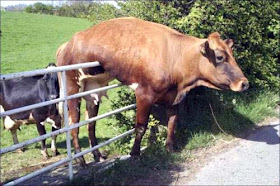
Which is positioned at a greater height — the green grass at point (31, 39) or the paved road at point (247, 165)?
the paved road at point (247, 165)

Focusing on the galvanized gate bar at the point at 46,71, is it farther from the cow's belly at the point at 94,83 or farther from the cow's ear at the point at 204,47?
the cow's ear at the point at 204,47

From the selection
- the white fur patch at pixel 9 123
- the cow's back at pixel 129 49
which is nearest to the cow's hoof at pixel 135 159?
the cow's back at pixel 129 49

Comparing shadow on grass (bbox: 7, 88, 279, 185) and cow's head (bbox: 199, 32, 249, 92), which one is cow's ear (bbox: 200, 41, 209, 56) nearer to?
cow's head (bbox: 199, 32, 249, 92)

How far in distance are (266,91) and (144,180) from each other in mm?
4570

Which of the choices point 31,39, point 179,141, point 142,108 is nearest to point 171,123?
point 179,141

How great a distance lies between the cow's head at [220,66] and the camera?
196 inches

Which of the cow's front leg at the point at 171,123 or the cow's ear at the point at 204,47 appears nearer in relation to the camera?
the cow's ear at the point at 204,47

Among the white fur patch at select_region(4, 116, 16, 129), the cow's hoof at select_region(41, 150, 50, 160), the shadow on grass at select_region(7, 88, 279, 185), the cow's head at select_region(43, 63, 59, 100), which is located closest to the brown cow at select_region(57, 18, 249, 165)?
the shadow on grass at select_region(7, 88, 279, 185)

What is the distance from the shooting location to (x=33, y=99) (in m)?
7.23

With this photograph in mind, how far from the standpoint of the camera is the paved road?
16.0 feet

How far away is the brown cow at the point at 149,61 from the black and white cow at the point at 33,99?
1686 mm

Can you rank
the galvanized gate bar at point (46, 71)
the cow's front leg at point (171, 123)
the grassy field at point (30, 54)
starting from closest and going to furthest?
1. the galvanized gate bar at point (46, 71)
2. the cow's front leg at point (171, 123)
3. the grassy field at point (30, 54)

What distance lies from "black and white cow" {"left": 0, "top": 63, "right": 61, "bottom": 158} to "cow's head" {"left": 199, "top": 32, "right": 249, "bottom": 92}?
308 centimetres

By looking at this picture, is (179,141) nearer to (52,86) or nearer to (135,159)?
(135,159)
